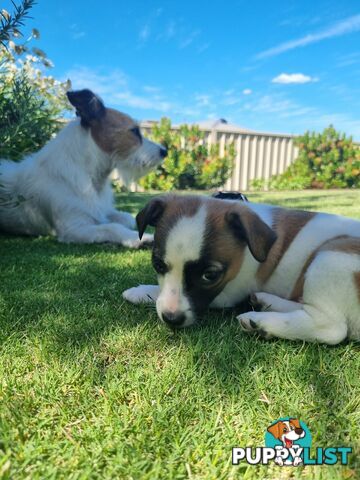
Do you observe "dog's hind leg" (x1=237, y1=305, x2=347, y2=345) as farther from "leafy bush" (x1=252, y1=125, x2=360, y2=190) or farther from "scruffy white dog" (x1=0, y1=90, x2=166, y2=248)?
"leafy bush" (x1=252, y1=125, x2=360, y2=190)

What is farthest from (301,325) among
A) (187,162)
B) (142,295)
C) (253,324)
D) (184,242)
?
(187,162)

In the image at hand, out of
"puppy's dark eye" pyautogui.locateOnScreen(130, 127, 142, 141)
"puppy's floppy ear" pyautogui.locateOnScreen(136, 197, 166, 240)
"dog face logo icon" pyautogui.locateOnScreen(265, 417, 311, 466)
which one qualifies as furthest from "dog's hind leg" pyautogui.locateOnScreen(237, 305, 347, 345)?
"puppy's dark eye" pyautogui.locateOnScreen(130, 127, 142, 141)

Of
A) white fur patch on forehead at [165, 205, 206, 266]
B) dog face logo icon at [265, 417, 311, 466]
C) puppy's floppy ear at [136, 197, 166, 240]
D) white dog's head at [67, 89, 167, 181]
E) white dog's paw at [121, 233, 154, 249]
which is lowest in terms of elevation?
dog face logo icon at [265, 417, 311, 466]

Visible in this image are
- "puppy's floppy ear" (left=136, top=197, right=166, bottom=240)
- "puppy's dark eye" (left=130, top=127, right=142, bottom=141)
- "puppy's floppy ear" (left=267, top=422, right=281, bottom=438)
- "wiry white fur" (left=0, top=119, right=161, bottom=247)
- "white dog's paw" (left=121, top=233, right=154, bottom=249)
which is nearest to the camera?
"puppy's floppy ear" (left=267, top=422, right=281, bottom=438)

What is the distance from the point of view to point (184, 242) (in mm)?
Result: 2510

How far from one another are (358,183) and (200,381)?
22794mm

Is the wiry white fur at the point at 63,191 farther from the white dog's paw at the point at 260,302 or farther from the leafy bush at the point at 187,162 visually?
the leafy bush at the point at 187,162

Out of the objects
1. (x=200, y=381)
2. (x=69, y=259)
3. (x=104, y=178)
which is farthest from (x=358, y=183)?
(x=200, y=381)

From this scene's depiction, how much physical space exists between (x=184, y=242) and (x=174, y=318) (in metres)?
0.48

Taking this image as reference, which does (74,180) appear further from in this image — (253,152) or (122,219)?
(253,152)

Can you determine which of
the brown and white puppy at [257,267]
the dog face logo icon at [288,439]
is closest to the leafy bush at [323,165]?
the brown and white puppy at [257,267]

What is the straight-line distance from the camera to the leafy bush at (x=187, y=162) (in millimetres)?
17094

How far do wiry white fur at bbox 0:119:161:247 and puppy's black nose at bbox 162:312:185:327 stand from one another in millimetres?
3059

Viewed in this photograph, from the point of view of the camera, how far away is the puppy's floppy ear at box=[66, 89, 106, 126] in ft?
18.5
